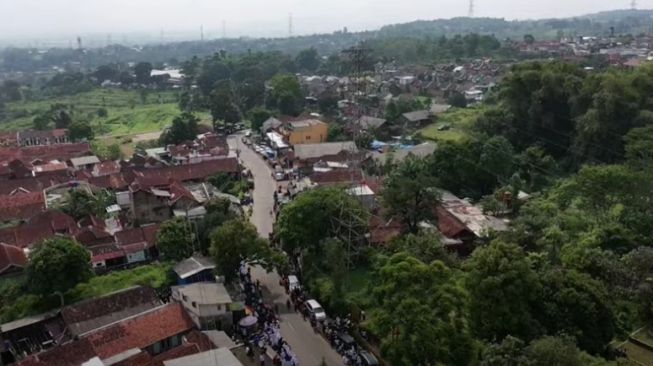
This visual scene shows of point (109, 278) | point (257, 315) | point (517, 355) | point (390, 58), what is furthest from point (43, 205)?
point (390, 58)

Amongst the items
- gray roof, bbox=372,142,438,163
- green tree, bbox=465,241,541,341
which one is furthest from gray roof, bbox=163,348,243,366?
gray roof, bbox=372,142,438,163

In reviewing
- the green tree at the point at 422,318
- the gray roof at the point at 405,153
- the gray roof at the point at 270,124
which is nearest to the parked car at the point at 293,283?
the green tree at the point at 422,318

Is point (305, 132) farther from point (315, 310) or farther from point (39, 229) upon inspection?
point (315, 310)

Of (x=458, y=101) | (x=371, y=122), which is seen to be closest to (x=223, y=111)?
(x=371, y=122)

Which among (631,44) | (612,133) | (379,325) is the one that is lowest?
(379,325)

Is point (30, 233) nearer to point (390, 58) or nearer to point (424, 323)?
point (424, 323)

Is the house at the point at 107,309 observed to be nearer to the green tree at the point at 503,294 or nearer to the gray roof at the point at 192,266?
the gray roof at the point at 192,266
